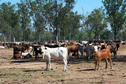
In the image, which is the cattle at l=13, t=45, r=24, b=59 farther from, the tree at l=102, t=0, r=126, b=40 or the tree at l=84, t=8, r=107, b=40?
the tree at l=84, t=8, r=107, b=40

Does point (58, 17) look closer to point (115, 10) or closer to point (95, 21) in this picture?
point (115, 10)

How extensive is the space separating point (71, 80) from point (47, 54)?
367 cm

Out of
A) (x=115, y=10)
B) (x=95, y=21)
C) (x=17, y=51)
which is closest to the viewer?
(x=17, y=51)

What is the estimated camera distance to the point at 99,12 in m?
56.9

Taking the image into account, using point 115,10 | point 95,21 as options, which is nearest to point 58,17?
point 115,10

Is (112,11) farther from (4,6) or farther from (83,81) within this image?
(4,6)

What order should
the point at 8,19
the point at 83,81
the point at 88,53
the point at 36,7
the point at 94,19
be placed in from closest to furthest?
the point at 83,81 < the point at 88,53 < the point at 36,7 < the point at 94,19 < the point at 8,19

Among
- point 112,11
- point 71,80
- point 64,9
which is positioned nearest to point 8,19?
point 64,9

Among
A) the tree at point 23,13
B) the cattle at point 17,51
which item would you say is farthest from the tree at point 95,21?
the cattle at point 17,51

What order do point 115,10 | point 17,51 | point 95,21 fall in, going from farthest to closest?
point 95,21, point 115,10, point 17,51

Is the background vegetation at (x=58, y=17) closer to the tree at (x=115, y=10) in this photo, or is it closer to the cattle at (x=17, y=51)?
the tree at (x=115, y=10)

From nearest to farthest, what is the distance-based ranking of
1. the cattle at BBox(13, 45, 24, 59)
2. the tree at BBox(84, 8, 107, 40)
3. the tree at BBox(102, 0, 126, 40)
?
the cattle at BBox(13, 45, 24, 59) → the tree at BBox(102, 0, 126, 40) → the tree at BBox(84, 8, 107, 40)

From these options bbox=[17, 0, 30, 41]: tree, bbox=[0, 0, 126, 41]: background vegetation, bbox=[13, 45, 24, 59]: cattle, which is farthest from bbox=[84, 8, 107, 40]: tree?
bbox=[13, 45, 24, 59]: cattle

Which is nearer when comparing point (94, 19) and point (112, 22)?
point (112, 22)
